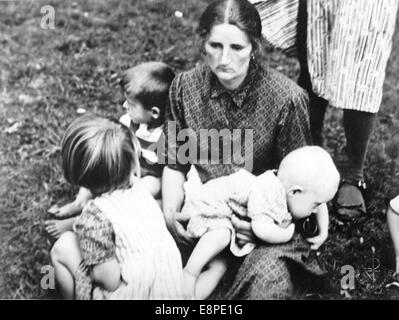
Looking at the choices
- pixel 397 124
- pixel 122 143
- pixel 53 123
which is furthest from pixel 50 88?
pixel 397 124

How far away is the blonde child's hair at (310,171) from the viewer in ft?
6.36

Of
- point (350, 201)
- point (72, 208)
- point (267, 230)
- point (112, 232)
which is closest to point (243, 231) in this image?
point (267, 230)

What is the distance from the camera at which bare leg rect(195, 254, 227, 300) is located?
197 centimetres

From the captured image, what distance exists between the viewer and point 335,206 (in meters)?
2.30

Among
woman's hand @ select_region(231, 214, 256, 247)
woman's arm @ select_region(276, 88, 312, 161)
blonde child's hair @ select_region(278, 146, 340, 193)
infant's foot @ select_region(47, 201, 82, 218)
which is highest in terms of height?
woman's arm @ select_region(276, 88, 312, 161)

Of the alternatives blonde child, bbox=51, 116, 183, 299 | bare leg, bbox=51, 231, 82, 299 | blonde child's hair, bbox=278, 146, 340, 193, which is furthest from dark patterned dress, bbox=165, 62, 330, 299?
bare leg, bbox=51, 231, 82, 299

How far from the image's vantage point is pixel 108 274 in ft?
5.99

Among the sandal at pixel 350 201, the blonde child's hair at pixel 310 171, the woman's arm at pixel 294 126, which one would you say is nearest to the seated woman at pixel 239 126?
the woman's arm at pixel 294 126

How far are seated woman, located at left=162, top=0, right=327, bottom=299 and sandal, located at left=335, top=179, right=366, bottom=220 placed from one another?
249 mm

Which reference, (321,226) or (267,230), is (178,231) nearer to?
(267,230)

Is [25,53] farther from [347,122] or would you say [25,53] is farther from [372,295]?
[372,295]

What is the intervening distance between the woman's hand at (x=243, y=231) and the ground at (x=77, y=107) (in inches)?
12.4

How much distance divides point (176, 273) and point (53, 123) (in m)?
1.01

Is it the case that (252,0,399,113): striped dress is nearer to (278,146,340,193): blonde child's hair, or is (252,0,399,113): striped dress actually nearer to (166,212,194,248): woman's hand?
(278,146,340,193): blonde child's hair
